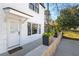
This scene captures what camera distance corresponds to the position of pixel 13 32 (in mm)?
6758

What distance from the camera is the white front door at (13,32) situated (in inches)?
248

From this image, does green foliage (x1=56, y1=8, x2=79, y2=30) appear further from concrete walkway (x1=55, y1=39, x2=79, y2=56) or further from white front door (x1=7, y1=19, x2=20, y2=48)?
white front door (x1=7, y1=19, x2=20, y2=48)

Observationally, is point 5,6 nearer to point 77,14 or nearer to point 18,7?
point 18,7

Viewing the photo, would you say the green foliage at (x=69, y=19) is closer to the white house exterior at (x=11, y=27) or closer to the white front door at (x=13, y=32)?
the white house exterior at (x=11, y=27)

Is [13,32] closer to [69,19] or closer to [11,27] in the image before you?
[11,27]

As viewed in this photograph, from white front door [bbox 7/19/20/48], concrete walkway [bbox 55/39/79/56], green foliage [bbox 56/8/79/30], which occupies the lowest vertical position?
concrete walkway [bbox 55/39/79/56]

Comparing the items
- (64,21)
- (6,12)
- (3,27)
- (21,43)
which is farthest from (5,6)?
(64,21)

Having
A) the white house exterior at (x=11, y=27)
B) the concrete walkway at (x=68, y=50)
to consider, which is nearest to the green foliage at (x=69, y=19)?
the concrete walkway at (x=68, y=50)

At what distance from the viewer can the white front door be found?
248 inches

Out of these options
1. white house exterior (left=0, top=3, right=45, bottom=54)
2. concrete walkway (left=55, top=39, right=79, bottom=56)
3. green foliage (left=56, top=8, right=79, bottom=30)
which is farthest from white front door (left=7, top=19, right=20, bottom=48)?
green foliage (left=56, top=8, right=79, bottom=30)

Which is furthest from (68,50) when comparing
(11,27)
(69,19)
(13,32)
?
(11,27)

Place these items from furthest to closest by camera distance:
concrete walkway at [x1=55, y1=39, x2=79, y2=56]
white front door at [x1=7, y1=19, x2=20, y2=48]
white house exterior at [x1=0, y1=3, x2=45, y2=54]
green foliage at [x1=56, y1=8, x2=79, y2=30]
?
green foliage at [x1=56, y1=8, x2=79, y2=30] → concrete walkway at [x1=55, y1=39, x2=79, y2=56] → white front door at [x1=7, y1=19, x2=20, y2=48] → white house exterior at [x1=0, y1=3, x2=45, y2=54]

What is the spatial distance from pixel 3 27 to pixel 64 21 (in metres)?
3.86

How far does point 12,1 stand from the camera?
6.50 m
